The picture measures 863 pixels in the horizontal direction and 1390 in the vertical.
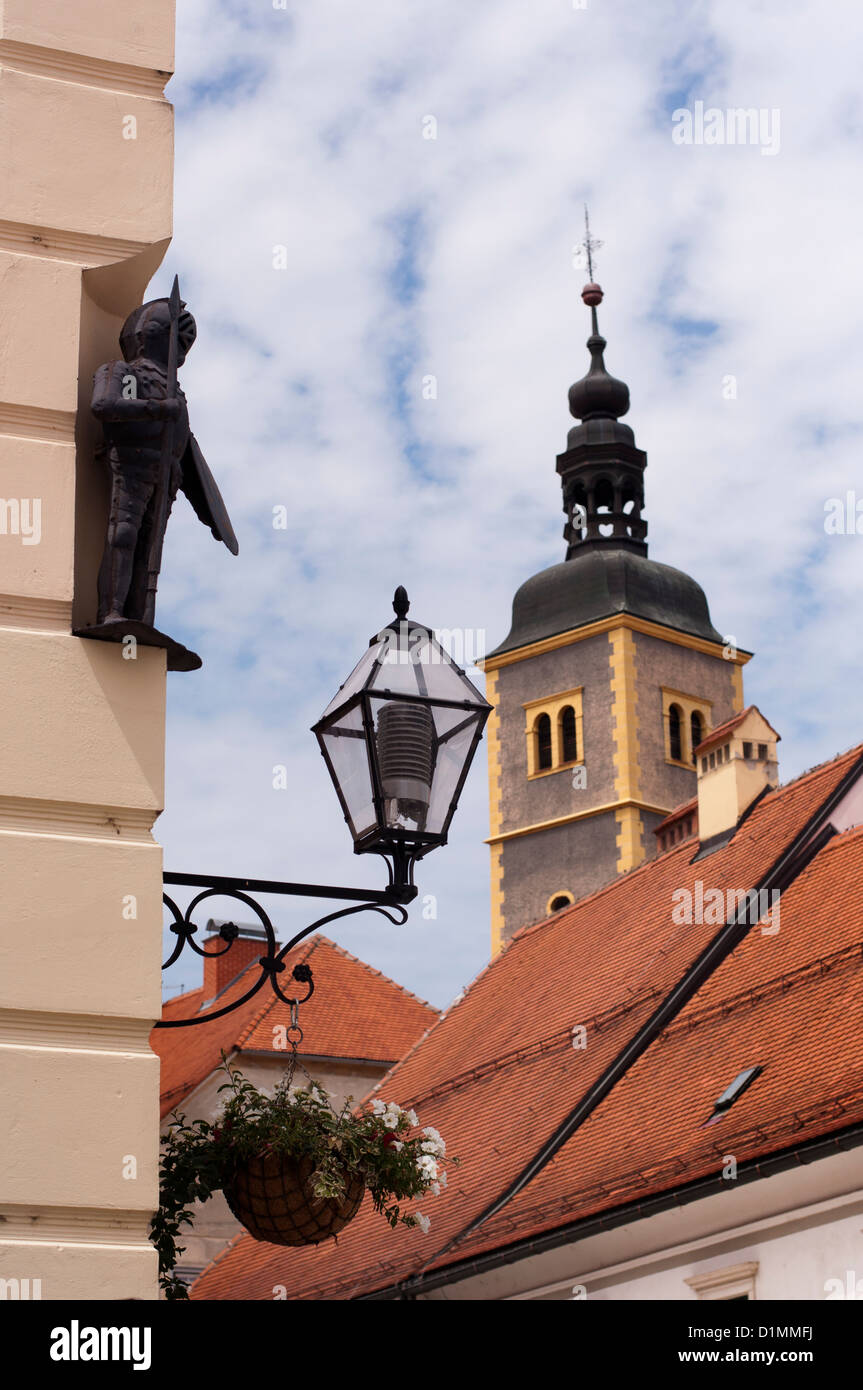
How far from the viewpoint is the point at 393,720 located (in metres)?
Answer: 6.10

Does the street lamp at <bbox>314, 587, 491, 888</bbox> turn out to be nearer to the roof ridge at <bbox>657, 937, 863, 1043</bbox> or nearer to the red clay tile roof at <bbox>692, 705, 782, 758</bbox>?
the roof ridge at <bbox>657, 937, 863, 1043</bbox>

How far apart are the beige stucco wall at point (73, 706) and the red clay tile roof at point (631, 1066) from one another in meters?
8.81

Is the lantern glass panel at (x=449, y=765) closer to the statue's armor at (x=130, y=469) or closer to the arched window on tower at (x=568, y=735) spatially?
the statue's armor at (x=130, y=469)

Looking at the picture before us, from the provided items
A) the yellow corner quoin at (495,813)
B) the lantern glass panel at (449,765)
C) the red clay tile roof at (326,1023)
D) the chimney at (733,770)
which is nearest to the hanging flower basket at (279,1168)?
the lantern glass panel at (449,765)

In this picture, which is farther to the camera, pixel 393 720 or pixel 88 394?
pixel 393 720

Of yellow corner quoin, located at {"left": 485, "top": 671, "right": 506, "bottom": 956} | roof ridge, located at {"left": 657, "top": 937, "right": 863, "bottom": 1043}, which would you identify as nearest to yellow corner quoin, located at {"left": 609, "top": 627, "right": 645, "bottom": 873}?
yellow corner quoin, located at {"left": 485, "top": 671, "right": 506, "bottom": 956}

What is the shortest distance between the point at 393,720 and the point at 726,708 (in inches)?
2026

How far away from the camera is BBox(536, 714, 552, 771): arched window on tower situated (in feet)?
179

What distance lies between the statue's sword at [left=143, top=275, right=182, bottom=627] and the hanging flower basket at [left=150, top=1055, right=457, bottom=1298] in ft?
4.97
